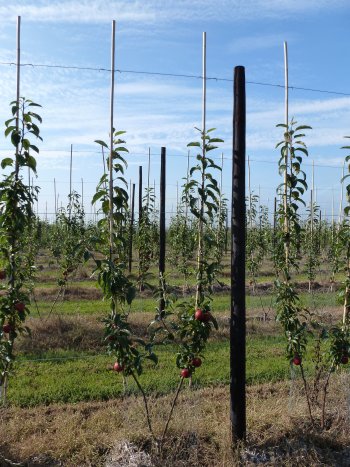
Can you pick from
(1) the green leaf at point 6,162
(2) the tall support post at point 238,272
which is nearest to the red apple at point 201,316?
(2) the tall support post at point 238,272

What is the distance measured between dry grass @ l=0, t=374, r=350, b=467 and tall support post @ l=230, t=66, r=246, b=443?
253mm

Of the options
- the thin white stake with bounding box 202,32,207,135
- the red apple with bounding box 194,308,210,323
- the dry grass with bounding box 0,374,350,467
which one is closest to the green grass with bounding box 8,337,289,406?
the dry grass with bounding box 0,374,350,467

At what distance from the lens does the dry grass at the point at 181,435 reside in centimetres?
399

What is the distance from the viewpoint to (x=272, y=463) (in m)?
3.98

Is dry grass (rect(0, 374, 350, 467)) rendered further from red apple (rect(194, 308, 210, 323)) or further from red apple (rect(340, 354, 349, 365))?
red apple (rect(194, 308, 210, 323))

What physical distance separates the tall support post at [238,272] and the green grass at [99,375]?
148 cm

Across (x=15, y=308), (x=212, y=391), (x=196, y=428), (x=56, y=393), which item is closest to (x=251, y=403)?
(x=212, y=391)

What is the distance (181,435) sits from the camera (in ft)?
13.8

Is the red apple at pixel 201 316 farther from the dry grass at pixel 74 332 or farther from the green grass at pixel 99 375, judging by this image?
the dry grass at pixel 74 332

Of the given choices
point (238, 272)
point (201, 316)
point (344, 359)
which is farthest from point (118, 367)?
point (344, 359)

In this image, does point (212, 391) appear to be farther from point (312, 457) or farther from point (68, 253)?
point (68, 253)

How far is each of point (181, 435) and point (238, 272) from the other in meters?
1.48

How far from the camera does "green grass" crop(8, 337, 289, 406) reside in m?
5.63

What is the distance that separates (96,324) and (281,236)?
4871mm
